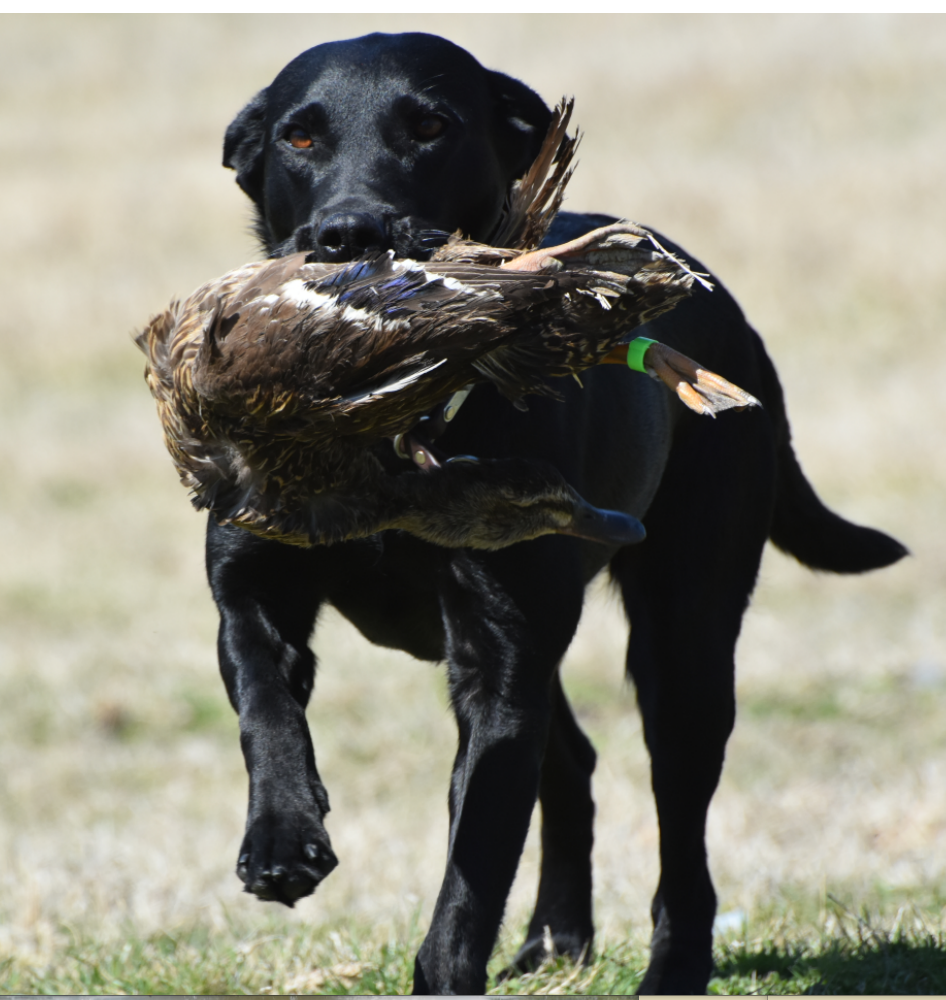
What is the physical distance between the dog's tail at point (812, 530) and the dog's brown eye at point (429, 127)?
137 centimetres

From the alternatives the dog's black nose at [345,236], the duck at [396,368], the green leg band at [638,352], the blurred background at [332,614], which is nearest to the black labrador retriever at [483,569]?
the dog's black nose at [345,236]

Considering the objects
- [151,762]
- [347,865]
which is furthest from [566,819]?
Answer: [151,762]

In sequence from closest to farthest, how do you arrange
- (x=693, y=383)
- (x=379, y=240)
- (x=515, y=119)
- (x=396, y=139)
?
(x=693, y=383) < (x=379, y=240) < (x=396, y=139) < (x=515, y=119)

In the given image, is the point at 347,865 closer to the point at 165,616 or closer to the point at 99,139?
the point at 165,616

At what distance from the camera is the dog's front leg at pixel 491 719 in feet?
8.34

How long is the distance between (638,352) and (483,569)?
0.53 meters

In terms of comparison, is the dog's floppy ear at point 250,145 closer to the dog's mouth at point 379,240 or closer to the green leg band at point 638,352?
the dog's mouth at point 379,240

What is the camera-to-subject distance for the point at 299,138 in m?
2.85

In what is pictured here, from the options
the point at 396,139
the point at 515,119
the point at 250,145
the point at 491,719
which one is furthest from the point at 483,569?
the point at 250,145

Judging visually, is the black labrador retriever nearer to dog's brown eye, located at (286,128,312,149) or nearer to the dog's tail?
dog's brown eye, located at (286,128,312,149)

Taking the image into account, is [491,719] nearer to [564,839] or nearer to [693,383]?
[693,383]

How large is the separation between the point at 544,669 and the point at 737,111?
53.3 feet

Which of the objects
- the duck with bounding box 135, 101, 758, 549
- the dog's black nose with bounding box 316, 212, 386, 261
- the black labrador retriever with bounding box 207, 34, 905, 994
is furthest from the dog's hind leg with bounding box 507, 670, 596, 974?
the dog's black nose with bounding box 316, 212, 386, 261

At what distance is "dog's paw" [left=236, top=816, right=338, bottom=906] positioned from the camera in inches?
92.3
